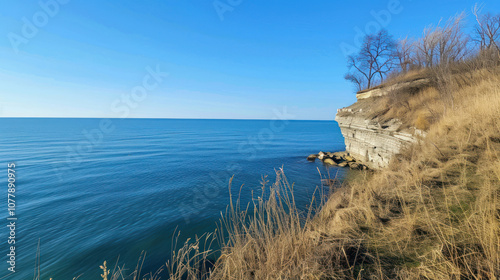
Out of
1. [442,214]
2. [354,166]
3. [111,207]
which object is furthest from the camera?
[354,166]

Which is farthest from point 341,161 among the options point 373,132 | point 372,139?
point 373,132

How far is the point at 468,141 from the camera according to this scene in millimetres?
6125

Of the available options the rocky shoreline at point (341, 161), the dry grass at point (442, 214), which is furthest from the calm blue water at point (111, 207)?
the dry grass at point (442, 214)

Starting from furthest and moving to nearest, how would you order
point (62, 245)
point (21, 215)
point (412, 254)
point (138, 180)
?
point (138, 180)
point (21, 215)
point (62, 245)
point (412, 254)

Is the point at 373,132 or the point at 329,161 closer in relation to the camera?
the point at 373,132

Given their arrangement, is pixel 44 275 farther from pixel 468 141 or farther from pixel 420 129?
pixel 420 129

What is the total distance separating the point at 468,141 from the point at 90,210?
56.6 feet

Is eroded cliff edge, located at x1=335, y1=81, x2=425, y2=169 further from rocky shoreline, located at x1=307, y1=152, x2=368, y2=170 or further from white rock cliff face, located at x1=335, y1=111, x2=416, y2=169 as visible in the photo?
rocky shoreline, located at x1=307, y1=152, x2=368, y2=170

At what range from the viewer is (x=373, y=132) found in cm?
1648

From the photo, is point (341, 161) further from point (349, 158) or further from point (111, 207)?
point (111, 207)

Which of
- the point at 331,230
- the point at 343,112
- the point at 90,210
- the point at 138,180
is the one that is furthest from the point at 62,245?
the point at 343,112

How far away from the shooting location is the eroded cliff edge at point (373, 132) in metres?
13.3

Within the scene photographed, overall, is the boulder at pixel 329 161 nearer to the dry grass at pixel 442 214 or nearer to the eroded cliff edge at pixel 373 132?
the eroded cliff edge at pixel 373 132

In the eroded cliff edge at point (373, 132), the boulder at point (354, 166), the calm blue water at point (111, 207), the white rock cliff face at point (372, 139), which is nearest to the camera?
the calm blue water at point (111, 207)
